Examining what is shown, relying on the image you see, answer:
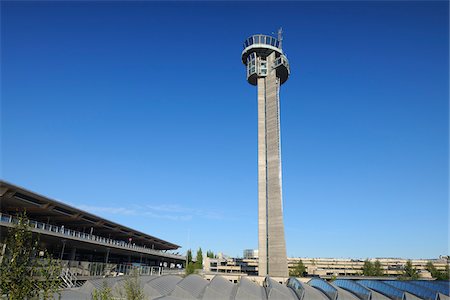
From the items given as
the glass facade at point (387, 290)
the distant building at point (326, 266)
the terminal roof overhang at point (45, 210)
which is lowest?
the distant building at point (326, 266)

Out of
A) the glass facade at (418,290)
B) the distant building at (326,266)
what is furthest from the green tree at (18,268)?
the distant building at (326,266)

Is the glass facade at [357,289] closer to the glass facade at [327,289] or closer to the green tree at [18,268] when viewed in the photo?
the glass facade at [327,289]

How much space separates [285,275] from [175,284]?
137 feet

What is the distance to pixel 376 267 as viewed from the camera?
12662cm

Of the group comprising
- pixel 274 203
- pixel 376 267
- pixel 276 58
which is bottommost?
pixel 376 267

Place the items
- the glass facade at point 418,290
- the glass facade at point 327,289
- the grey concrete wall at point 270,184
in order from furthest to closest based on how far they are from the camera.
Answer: the grey concrete wall at point 270,184 → the glass facade at point 327,289 → the glass facade at point 418,290

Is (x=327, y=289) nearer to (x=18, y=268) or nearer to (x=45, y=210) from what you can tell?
(x=18, y=268)

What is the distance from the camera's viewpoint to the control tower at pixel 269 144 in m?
77.2

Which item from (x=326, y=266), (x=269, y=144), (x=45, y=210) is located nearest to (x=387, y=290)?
(x=45, y=210)

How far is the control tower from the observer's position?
253ft

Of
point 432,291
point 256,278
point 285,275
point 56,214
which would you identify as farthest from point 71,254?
point 432,291

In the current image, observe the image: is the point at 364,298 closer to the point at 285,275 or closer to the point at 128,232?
the point at 285,275

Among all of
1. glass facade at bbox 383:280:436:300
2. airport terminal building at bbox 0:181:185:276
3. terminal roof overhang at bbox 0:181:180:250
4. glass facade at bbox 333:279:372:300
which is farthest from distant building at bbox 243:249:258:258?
glass facade at bbox 383:280:436:300

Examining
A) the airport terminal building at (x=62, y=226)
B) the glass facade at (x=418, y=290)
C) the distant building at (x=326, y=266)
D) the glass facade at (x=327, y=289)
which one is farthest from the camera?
the distant building at (x=326, y=266)
